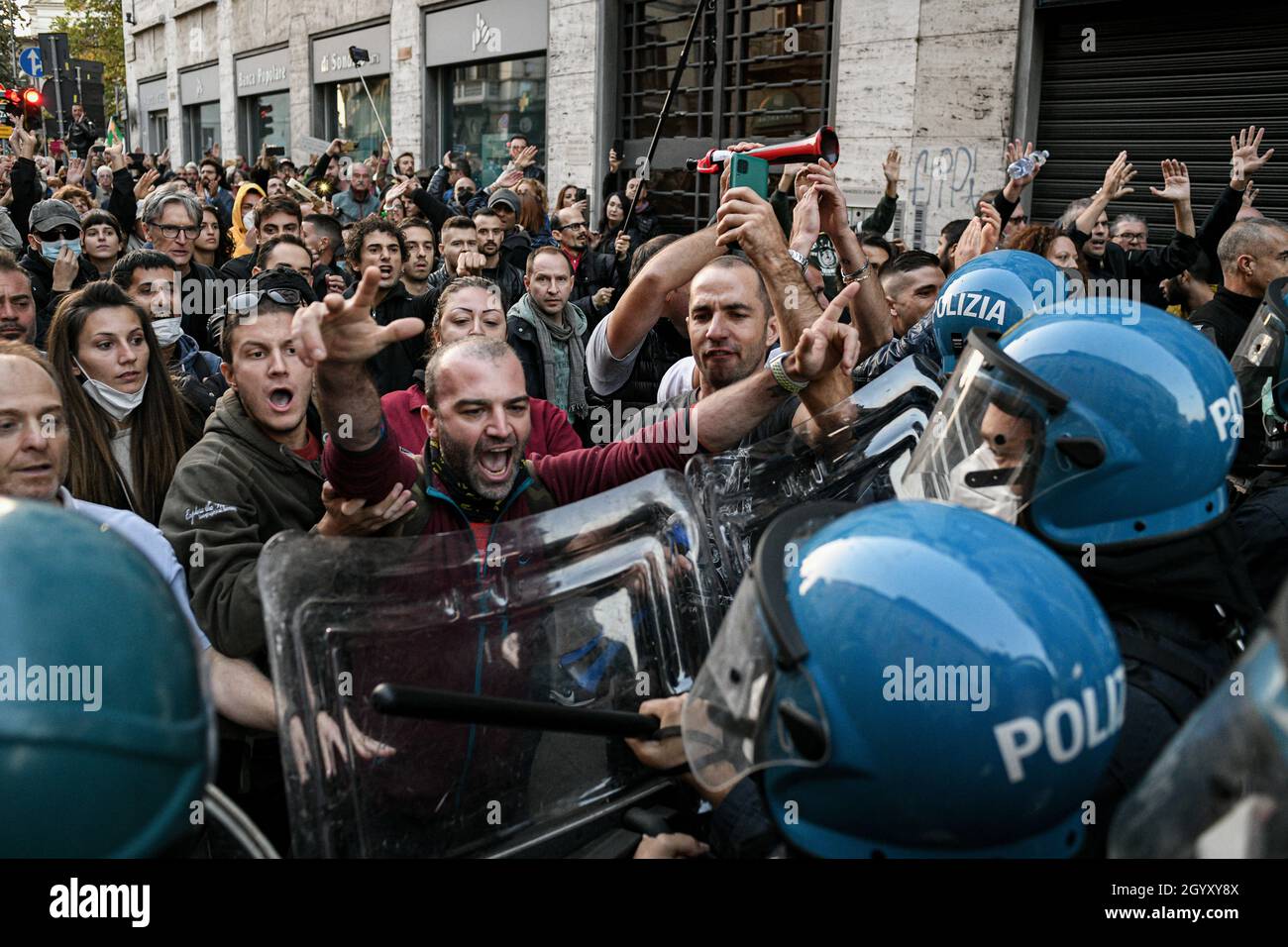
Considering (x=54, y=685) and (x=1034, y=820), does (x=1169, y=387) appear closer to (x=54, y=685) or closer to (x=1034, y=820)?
(x=1034, y=820)

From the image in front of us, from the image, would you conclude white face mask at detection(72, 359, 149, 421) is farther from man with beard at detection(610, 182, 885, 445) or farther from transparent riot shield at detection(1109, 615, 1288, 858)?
transparent riot shield at detection(1109, 615, 1288, 858)

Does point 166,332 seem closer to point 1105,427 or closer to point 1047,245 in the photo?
point 1105,427

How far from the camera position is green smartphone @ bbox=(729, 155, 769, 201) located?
365 centimetres

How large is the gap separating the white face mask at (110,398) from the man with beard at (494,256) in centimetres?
348

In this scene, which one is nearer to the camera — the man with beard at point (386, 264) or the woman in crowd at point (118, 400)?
the woman in crowd at point (118, 400)

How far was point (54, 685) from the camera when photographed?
3.29ft

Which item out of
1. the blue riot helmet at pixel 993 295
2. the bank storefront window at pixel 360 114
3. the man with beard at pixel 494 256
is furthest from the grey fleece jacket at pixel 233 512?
the bank storefront window at pixel 360 114

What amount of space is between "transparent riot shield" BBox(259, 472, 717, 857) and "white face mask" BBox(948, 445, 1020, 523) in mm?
470

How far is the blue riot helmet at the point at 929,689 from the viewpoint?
127cm

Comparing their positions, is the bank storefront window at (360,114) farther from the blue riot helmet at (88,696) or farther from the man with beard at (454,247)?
the blue riot helmet at (88,696)

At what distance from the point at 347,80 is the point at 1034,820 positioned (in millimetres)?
20956

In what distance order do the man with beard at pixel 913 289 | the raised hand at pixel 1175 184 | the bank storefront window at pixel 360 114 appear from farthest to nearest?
the bank storefront window at pixel 360 114
the raised hand at pixel 1175 184
the man with beard at pixel 913 289

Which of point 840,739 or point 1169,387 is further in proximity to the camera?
point 1169,387
